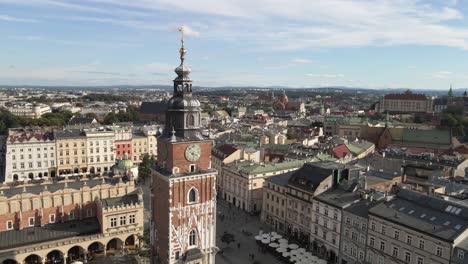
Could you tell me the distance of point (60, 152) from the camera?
118 m

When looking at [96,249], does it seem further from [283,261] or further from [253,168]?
[253,168]

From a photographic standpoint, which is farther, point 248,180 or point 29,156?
point 29,156

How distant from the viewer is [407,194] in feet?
182

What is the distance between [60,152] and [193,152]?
307ft


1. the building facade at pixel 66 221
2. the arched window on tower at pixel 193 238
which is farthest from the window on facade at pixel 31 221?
the arched window on tower at pixel 193 238

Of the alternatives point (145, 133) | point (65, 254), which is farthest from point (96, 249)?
point (145, 133)

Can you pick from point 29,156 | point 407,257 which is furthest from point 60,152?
point 407,257

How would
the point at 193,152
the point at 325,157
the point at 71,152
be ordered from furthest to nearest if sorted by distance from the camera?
the point at 71,152 < the point at 325,157 < the point at 193,152

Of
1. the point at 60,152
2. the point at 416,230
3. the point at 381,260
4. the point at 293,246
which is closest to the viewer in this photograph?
the point at 416,230

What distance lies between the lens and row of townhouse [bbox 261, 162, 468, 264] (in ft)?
156

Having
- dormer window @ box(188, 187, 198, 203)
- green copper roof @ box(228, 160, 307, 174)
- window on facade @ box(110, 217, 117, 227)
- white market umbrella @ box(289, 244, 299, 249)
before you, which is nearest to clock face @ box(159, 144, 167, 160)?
dormer window @ box(188, 187, 198, 203)

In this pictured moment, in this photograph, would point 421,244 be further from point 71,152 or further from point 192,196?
point 71,152

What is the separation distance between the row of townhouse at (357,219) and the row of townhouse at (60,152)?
63.1m

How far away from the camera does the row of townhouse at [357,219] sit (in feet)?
156
